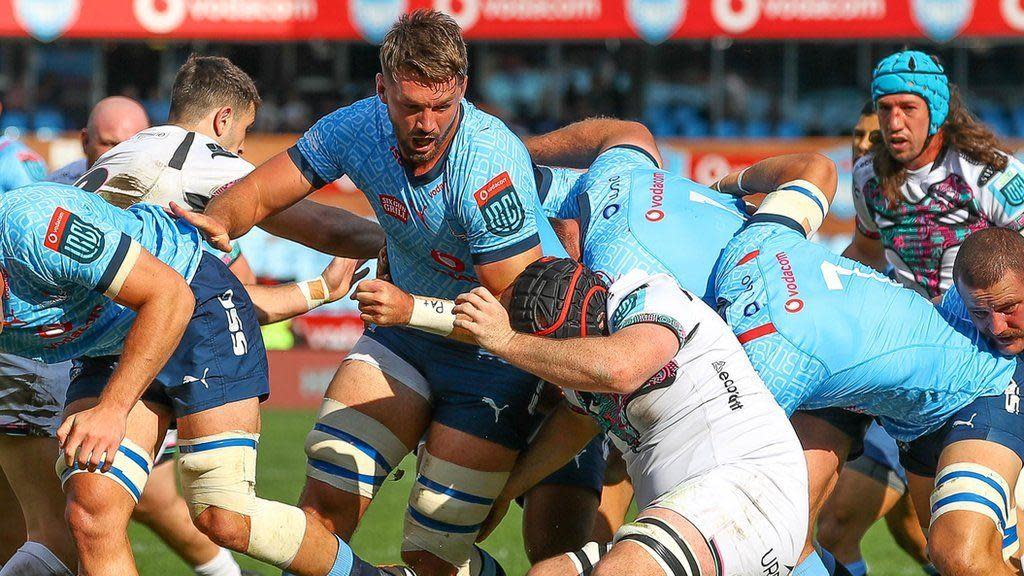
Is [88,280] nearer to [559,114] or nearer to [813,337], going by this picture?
[813,337]

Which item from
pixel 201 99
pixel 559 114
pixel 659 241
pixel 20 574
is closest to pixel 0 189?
pixel 201 99

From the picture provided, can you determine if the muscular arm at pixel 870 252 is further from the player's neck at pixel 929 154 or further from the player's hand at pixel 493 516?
the player's hand at pixel 493 516

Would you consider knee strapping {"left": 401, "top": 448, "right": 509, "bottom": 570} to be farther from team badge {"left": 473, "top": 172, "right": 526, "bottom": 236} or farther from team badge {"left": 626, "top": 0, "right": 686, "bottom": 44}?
team badge {"left": 626, "top": 0, "right": 686, "bottom": 44}

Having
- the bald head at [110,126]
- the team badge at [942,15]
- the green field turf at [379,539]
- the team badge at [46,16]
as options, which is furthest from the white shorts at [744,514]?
the team badge at [46,16]

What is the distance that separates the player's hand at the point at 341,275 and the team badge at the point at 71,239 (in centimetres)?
173

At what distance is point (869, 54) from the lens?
1905cm

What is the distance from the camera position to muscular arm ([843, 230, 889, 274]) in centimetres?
675

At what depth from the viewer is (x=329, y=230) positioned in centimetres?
566

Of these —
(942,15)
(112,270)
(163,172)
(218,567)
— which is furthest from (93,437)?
(942,15)

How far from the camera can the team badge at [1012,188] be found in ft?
19.8

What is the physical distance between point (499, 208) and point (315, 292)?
1.54m

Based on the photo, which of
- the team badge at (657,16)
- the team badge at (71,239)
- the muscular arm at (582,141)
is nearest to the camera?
the team badge at (71,239)

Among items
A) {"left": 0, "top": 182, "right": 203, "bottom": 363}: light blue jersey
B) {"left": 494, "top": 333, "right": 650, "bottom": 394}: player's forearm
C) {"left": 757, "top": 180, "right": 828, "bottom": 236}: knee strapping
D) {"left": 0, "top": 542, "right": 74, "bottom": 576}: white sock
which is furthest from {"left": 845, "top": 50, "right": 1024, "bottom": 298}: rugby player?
{"left": 0, "top": 542, "right": 74, "bottom": 576}: white sock

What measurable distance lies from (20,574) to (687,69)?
15.6 meters
